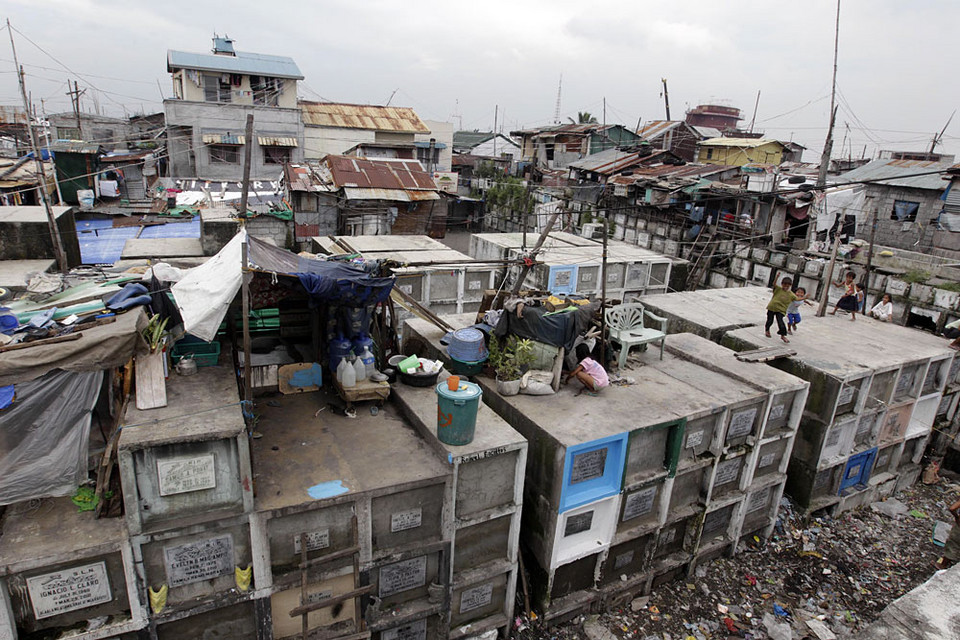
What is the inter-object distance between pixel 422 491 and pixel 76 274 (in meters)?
6.15

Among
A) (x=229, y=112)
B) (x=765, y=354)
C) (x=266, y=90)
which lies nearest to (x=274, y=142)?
(x=229, y=112)

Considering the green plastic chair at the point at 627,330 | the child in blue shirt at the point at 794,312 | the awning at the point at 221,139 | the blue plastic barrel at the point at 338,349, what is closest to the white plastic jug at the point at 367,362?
the blue plastic barrel at the point at 338,349

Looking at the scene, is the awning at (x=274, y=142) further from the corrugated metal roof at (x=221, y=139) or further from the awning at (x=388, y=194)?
the awning at (x=388, y=194)

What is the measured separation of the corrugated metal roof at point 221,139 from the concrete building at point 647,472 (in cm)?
2667

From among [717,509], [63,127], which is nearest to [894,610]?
[717,509]

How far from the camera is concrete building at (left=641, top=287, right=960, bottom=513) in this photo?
1012 cm

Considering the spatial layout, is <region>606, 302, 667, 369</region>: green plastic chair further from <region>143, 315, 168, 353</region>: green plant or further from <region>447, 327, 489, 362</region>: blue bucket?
<region>143, 315, 168, 353</region>: green plant

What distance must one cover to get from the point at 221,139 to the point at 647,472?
30903 millimetres

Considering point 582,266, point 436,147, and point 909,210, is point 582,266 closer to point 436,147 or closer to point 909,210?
point 909,210

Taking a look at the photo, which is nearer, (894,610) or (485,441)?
(894,610)

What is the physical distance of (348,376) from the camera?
7695 mm

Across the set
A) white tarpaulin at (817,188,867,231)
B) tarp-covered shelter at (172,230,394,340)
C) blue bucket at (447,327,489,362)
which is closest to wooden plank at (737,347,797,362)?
blue bucket at (447,327,489,362)

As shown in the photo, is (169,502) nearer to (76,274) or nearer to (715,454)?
(76,274)

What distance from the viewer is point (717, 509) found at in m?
9.13
